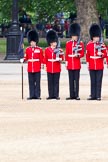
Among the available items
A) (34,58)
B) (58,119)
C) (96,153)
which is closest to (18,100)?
(34,58)

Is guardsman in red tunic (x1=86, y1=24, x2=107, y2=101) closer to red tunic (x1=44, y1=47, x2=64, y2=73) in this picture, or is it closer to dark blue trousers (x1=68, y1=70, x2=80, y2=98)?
dark blue trousers (x1=68, y1=70, x2=80, y2=98)

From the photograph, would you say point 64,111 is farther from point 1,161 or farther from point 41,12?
point 41,12

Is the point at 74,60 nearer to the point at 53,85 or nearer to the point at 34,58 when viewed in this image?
the point at 53,85

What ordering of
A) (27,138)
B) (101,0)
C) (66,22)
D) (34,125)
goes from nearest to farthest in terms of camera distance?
(27,138)
(34,125)
(101,0)
(66,22)

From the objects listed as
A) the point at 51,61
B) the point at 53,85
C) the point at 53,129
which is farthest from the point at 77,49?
the point at 53,129

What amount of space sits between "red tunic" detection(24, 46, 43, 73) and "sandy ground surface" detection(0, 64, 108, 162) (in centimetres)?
73

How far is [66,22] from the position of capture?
7756cm

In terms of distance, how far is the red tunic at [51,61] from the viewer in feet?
80.3

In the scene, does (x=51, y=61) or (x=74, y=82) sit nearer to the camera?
(x=51, y=61)

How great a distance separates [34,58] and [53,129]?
687cm

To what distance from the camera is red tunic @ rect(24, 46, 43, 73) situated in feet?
80.6

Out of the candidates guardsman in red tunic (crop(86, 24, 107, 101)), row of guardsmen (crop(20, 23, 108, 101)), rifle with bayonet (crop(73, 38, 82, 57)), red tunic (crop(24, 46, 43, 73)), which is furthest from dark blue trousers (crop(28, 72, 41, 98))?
guardsman in red tunic (crop(86, 24, 107, 101))

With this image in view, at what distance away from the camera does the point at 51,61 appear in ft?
80.4

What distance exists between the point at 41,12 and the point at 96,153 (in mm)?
46117
